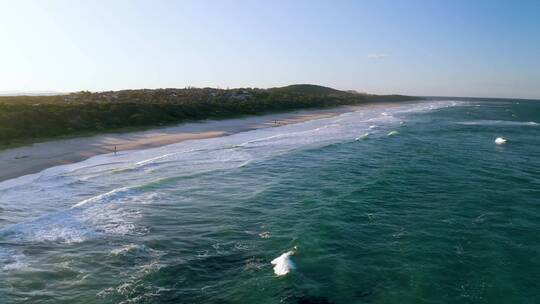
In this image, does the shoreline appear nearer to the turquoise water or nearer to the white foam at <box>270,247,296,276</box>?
the turquoise water

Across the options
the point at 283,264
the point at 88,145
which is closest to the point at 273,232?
the point at 283,264

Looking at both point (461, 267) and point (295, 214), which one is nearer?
point (461, 267)

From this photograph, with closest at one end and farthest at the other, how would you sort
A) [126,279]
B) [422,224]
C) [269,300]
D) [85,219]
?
[269,300] → [126,279] → [422,224] → [85,219]

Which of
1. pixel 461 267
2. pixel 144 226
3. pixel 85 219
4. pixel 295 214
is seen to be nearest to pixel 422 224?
pixel 461 267

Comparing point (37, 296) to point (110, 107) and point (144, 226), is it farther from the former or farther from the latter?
point (110, 107)

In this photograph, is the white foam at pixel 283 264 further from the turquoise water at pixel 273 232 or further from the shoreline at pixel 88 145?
the shoreline at pixel 88 145

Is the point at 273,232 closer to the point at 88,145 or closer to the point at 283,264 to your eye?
the point at 283,264
